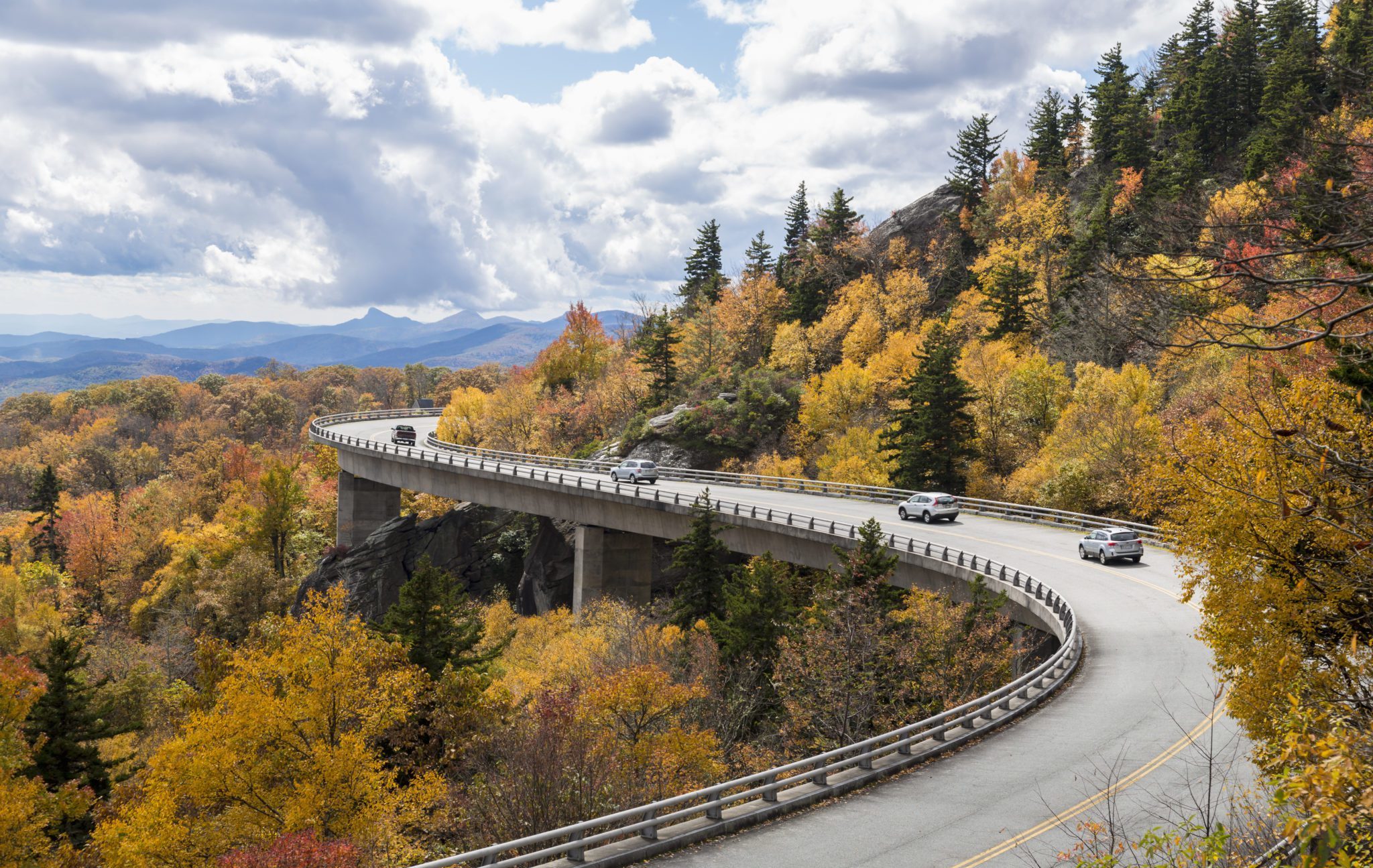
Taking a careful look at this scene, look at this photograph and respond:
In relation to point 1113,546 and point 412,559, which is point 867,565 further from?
point 412,559

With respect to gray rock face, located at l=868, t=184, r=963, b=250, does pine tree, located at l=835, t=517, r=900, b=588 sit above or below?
below

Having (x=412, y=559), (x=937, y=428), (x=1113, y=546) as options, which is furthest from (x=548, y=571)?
(x=1113, y=546)

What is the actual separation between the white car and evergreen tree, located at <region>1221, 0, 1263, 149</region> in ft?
174

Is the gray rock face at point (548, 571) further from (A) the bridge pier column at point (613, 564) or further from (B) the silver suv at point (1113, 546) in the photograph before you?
(B) the silver suv at point (1113, 546)

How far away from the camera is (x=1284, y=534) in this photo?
49.6 ft

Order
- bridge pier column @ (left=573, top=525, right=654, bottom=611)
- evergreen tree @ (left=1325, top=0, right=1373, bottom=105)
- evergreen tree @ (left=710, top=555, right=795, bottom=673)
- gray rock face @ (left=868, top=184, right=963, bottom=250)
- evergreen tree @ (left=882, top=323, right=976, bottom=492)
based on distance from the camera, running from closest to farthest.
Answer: evergreen tree @ (left=710, top=555, right=795, bottom=673) → evergreen tree @ (left=1325, top=0, right=1373, bottom=105) → bridge pier column @ (left=573, top=525, right=654, bottom=611) → evergreen tree @ (left=882, top=323, right=976, bottom=492) → gray rock face @ (left=868, top=184, right=963, bottom=250)

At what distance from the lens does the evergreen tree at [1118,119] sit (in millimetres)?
79188

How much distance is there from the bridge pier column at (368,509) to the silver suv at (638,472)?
85.1 ft

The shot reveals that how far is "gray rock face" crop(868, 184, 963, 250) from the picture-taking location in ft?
320

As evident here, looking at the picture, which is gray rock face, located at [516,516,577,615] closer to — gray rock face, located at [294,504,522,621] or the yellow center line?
gray rock face, located at [294,504,522,621]

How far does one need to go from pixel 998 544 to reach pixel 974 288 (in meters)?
46.9

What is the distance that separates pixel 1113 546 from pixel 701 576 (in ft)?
51.8

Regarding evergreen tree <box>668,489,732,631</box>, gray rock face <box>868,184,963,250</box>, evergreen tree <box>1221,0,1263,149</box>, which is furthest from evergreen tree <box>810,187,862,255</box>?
evergreen tree <box>668,489,732,631</box>

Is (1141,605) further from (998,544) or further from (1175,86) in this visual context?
(1175,86)
